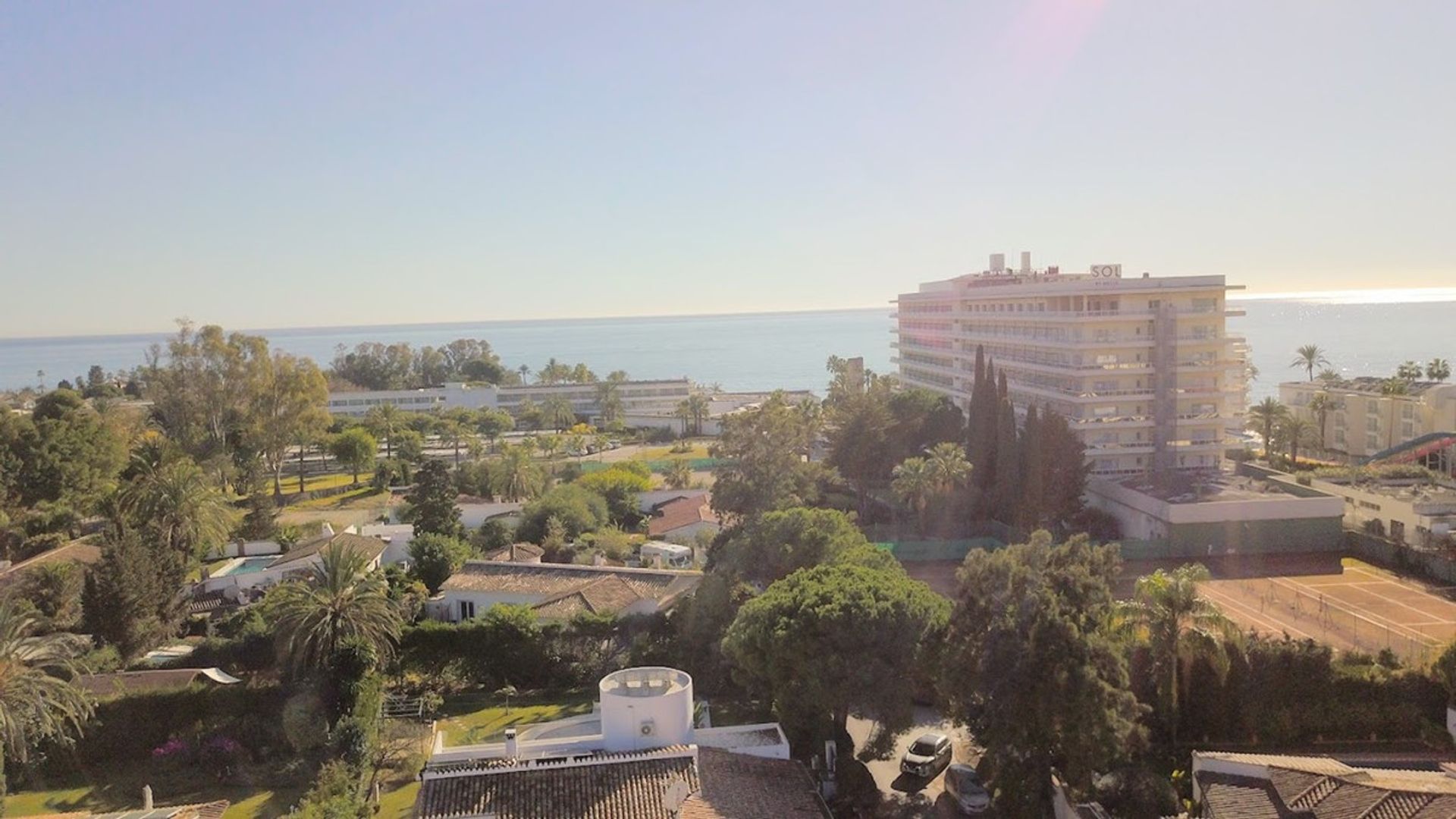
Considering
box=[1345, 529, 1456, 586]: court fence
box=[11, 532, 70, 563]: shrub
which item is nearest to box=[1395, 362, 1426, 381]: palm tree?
box=[1345, 529, 1456, 586]: court fence

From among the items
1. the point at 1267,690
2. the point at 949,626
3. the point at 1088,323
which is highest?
the point at 1088,323

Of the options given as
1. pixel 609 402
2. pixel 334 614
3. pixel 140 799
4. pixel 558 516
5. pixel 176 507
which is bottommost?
pixel 140 799

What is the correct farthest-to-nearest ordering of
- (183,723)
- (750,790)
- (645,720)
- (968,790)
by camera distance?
(183,723) → (968,790) → (645,720) → (750,790)

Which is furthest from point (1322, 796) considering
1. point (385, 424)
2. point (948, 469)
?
point (385, 424)

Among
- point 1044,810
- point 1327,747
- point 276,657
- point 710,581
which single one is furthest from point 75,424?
point 1327,747

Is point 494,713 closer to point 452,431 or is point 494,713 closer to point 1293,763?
point 1293,763

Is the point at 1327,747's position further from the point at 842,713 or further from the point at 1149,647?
the point at 842,713

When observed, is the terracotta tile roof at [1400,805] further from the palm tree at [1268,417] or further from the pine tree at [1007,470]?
the palm tree at [1268,417]
